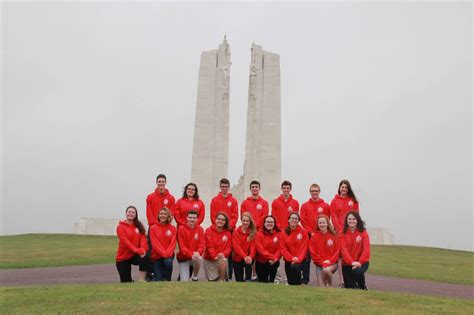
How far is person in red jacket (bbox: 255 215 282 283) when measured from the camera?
9.35 meters

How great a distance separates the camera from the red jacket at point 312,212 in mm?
10312

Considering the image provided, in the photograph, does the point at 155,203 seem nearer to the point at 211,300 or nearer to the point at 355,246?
the point at 211,300

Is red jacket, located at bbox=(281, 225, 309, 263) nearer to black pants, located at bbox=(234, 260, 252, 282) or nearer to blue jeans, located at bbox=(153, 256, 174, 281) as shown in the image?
black pants, located at bbox=(234, 260, 252, 282)

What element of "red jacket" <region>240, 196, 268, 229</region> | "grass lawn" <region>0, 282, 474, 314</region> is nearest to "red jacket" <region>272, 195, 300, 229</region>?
"red jacket" <region>240, 196, 268, 229</region>

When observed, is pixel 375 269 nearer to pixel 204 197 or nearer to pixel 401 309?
pixel 401 309

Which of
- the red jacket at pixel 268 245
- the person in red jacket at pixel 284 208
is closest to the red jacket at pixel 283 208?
the person in red jacket at pixel 284 208

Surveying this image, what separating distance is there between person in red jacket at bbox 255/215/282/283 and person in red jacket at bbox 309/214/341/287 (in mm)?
652

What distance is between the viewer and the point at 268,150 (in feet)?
89.5

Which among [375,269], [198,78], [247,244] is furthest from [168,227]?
[198,78]

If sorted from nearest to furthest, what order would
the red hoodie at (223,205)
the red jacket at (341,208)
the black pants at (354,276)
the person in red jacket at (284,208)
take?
1. the black pants at (354,276)
2. the red jacket at (341,208)
3. the red hoodie at (223,205)
4. the person in red jacket at (284,208)

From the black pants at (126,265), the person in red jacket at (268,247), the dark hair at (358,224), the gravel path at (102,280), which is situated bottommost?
the gravel path at (102,280)

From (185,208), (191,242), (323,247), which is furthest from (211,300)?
(185,208)

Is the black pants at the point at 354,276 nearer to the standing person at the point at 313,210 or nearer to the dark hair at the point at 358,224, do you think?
the dark hair at the point at 358,224

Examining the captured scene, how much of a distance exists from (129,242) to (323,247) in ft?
11.6
